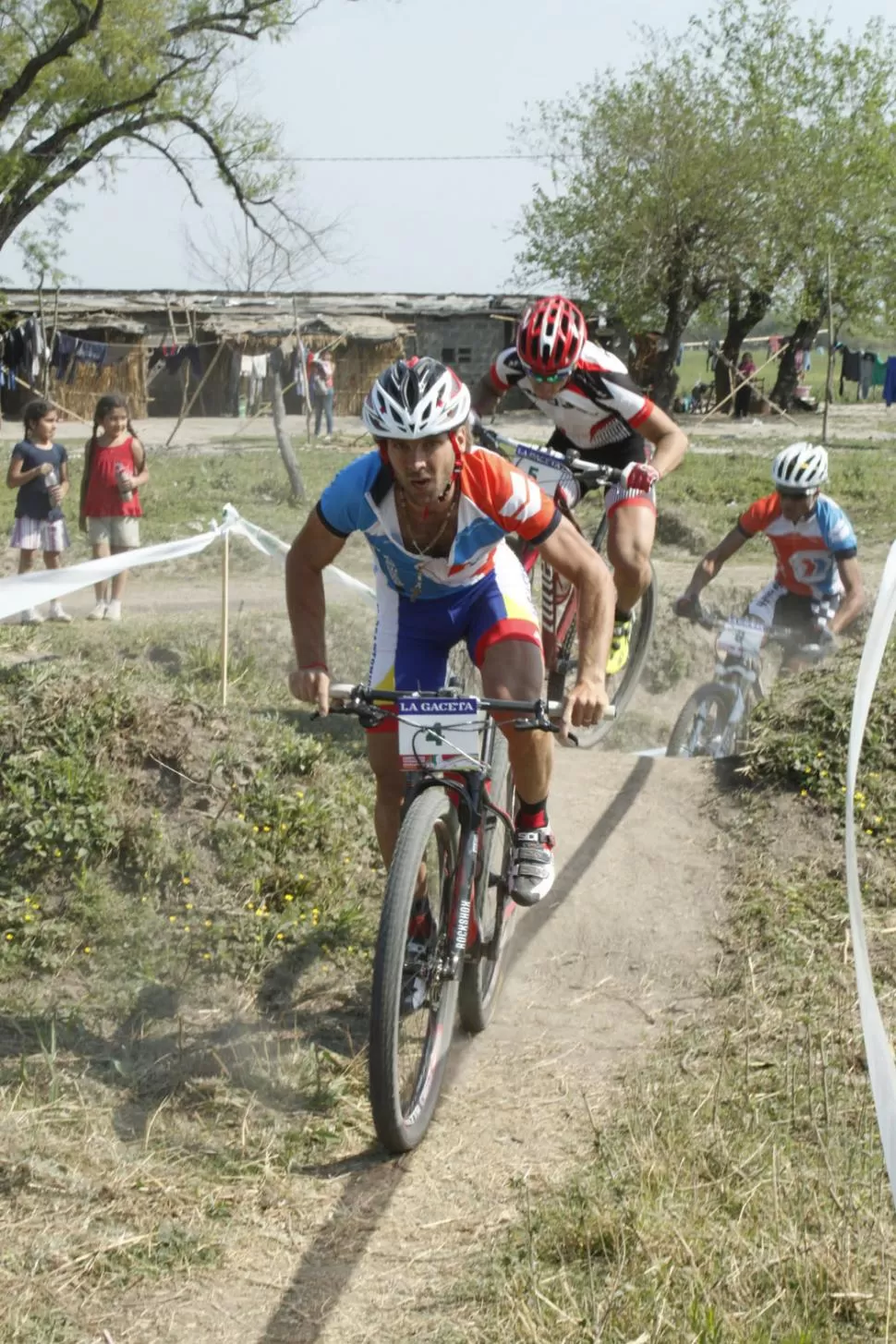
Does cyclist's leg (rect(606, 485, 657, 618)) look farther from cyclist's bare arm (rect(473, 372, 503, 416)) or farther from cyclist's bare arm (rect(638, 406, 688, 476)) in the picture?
cyclist's bare arm (rect(473, 372, 503, 416))

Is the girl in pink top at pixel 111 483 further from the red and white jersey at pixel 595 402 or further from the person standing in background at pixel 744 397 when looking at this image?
the person standing in background at pixel 744 397

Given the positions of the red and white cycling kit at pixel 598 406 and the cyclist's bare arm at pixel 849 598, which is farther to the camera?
the cyclist's bare arm at pixel 849 598

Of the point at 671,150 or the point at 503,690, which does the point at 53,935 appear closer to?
the point at 503,690

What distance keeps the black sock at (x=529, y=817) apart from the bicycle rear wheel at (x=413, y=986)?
47 centimetres

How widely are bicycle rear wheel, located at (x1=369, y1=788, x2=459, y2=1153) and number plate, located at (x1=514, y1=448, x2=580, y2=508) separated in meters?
2.62

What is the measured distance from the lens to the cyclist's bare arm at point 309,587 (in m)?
4.34

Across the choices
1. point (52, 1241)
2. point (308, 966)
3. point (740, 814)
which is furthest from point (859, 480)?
point (52, 1241)

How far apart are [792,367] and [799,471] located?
1329 inches

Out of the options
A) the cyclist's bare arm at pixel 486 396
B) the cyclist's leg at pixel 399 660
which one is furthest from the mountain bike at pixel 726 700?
the cyclist's leg at pixel 399 660

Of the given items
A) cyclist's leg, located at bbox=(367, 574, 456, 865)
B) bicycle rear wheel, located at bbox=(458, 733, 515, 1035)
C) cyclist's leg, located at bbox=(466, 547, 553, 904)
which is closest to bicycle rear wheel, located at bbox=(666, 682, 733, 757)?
bicycle rear wheel, located at bbox=(458, 733, 515, 1035)

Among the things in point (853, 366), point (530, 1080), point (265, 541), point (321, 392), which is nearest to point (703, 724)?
point (265, 541)

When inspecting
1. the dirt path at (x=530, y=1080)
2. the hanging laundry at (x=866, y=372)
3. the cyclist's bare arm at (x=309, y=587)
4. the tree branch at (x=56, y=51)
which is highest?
the tree branch at (x=56, y=51)

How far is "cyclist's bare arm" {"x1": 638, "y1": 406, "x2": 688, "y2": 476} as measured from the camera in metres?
6.65

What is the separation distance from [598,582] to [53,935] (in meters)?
2.45
